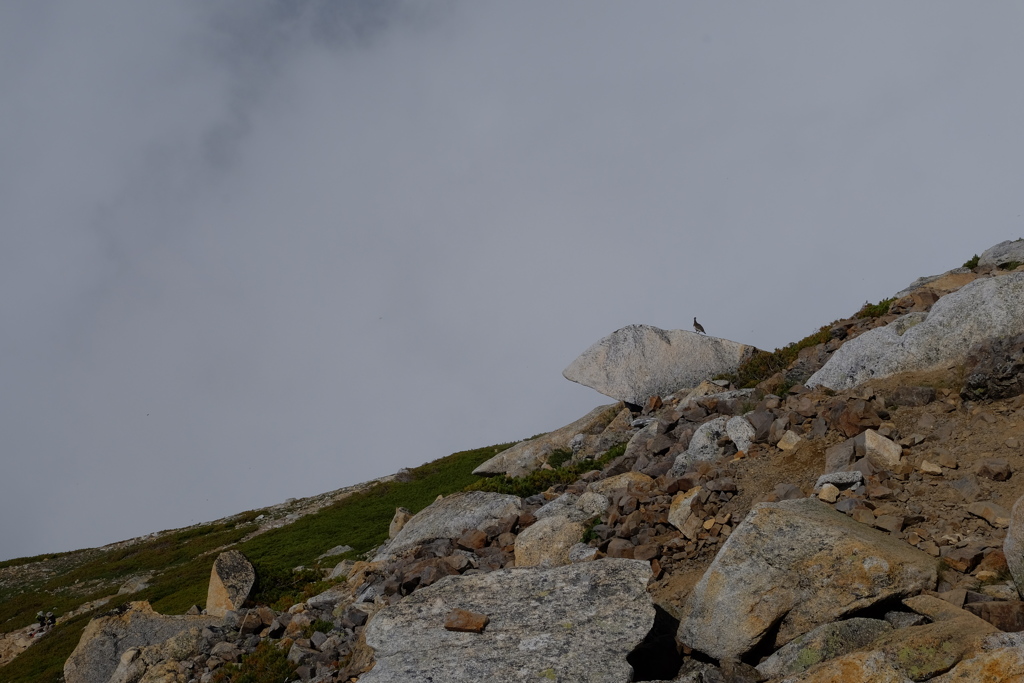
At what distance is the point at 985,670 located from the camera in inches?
302

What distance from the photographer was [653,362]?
112 feet

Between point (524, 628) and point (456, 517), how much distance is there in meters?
11.4

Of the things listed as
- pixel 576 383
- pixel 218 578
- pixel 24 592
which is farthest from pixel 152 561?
pixel 576 383

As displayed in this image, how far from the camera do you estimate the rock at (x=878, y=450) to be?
1568 centimetres

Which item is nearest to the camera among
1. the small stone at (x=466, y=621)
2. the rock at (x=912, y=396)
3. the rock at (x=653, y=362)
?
the small stone at (x=466, y=621)

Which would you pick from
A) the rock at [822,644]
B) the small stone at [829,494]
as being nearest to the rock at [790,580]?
the rock at [822,644]

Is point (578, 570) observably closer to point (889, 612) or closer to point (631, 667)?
point (631, 667)

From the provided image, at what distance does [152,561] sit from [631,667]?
6549 cm

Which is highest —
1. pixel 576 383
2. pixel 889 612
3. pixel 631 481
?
pixel 576 383

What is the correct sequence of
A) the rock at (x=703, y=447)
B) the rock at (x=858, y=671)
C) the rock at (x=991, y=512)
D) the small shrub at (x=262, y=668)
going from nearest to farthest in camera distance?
the rock at (x=858, y=671) < the rock at (x=991, y=512) < the small shrub at (x=262, y=668) < the rock at (x=703, y=447)

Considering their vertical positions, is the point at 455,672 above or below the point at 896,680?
above

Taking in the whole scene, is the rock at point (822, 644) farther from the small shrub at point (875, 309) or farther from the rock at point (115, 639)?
the rock at point (115, 639)

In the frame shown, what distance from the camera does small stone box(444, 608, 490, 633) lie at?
12891mm

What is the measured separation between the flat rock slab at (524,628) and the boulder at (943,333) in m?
11.8
